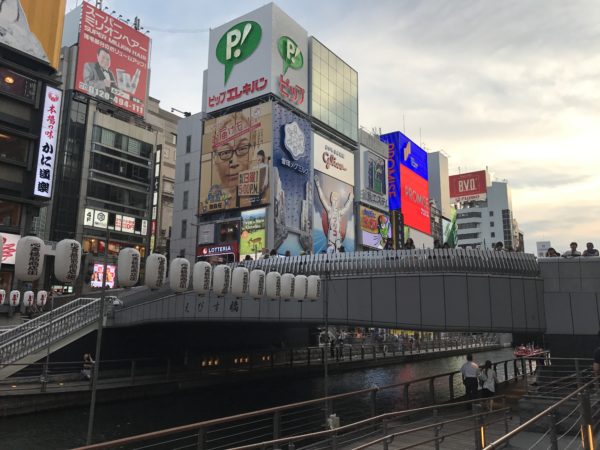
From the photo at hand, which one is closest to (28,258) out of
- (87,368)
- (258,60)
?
(87,368)

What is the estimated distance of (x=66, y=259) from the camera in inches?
522

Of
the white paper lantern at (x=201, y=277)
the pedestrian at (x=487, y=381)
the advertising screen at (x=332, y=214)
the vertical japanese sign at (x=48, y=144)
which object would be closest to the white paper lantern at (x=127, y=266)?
the white paper lantern at (x=201, y=277)

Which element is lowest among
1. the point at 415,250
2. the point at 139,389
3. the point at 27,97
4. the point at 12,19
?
the point at 139,389

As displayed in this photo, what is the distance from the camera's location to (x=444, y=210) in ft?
354

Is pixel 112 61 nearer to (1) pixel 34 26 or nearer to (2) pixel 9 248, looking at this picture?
(1) pixel 34 26

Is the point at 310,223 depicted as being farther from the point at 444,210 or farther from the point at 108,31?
the point at 444,210

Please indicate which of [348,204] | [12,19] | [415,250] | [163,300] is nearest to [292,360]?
[163,300]

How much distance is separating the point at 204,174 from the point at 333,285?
42.0m

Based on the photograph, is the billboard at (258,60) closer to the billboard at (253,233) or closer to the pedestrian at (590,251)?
the billboard at (253,233)

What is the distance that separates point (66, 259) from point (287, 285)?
380 inches

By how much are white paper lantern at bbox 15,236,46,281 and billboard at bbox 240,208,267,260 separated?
1621 inches

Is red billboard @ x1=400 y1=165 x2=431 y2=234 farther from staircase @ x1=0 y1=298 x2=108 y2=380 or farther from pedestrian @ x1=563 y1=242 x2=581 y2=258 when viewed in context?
pedestrian @ x1=563 y1=242 x2=581 y2=258

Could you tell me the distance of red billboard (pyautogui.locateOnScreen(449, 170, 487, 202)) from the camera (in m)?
116

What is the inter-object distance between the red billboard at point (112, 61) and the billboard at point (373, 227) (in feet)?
112
